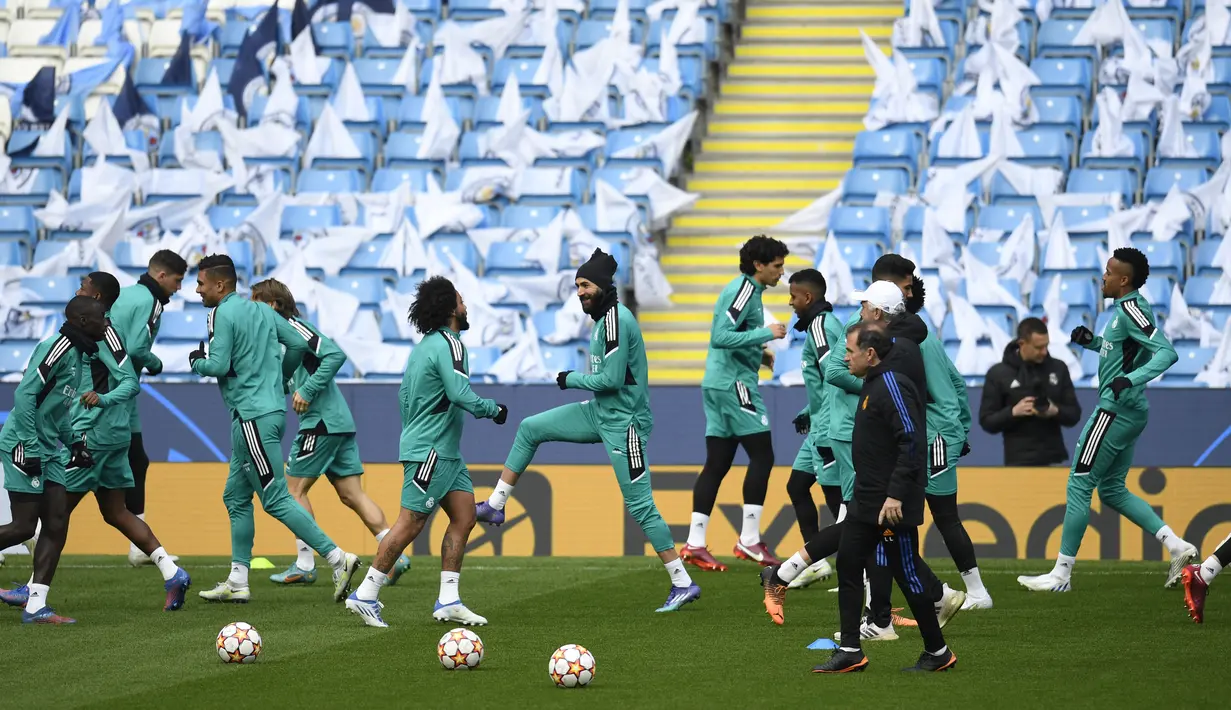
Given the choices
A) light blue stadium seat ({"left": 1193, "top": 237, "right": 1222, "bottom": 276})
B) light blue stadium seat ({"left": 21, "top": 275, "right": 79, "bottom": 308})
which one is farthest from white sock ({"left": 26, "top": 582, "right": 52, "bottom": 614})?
light blue stadium seat ({"left": 1193, "top": 237, "right": 1222, "bottom": 276})

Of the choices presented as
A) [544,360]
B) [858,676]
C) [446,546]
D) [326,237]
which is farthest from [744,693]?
[326,237]

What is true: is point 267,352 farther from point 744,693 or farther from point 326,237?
point 326,237

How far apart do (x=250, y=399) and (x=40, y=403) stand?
4.63 ft

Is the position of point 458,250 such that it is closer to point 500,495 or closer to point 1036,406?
point 1036,406

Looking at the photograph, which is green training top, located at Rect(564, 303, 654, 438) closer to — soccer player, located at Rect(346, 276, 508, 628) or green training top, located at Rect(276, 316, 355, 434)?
soccer player, located at Rect(346, 276, 508, 628)

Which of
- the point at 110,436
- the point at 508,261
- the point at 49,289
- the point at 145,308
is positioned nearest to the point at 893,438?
the point at 110,436

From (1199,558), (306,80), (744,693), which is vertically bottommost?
(1199,558)

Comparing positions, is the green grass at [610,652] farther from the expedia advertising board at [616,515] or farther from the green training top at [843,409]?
the expedia advertising board at [616,515]

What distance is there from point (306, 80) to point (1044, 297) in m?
10.4

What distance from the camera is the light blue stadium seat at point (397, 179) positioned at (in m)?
21.3

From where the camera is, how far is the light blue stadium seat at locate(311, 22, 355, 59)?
23625 millimetres

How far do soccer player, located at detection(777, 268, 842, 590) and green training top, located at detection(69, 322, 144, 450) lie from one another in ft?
14.9

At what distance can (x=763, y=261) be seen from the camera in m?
12.4

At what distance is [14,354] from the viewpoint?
19391 mm
